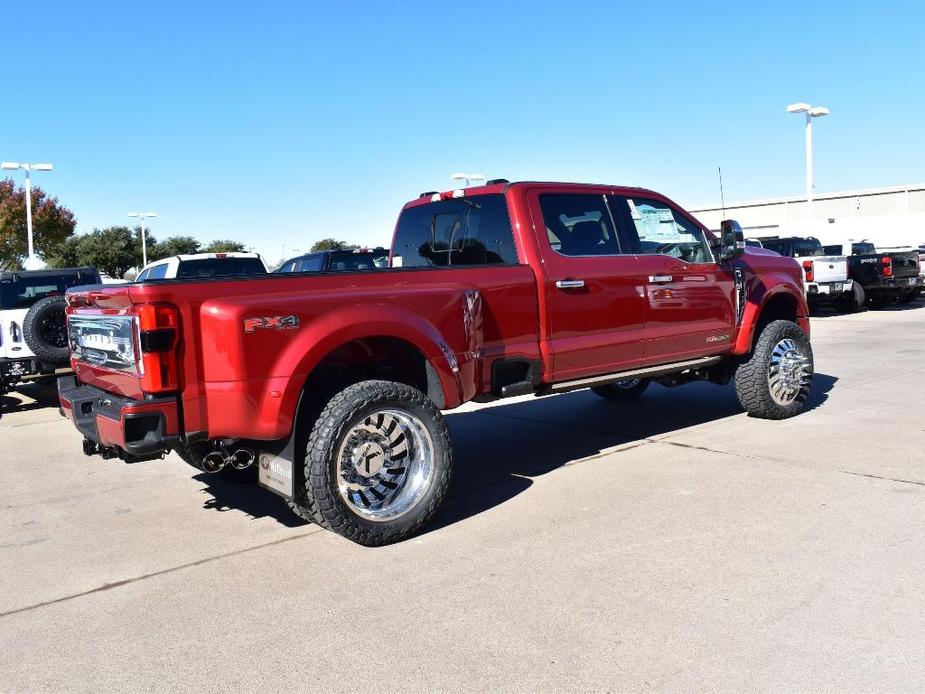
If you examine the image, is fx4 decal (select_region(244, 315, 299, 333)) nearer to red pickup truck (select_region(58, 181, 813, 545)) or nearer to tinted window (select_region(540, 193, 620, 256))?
red pickup truck (select_region(58, 181, 813, 545))

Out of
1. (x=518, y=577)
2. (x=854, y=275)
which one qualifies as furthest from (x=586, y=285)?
(x=854, y=275)

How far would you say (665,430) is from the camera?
6961 millimetres

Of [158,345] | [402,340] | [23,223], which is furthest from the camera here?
[23,223]

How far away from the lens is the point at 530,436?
275 inches

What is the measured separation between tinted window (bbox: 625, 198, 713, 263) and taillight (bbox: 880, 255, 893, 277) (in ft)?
48.7

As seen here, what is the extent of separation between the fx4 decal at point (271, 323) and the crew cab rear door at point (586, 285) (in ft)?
6.19

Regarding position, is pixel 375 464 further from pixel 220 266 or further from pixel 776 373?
pixel 220 266

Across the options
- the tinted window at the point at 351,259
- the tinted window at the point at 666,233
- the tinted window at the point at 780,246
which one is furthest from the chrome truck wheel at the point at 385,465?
the tinted window at the point at 780,246

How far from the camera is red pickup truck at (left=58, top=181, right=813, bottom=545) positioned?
397cm

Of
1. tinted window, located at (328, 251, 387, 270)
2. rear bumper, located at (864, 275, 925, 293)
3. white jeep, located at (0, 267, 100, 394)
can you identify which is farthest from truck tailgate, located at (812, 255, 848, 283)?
white jeep, located at (0, 267, 100, 394)

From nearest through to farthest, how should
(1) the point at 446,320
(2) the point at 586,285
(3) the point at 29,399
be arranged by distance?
1. (1) the point at 446,320
2. (2) the point at 586,285
3. (3) the point at 29,399

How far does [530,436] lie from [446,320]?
2.49m

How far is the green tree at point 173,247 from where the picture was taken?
2312 inches

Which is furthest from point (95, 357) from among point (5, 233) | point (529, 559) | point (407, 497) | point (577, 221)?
point (5, 233)
